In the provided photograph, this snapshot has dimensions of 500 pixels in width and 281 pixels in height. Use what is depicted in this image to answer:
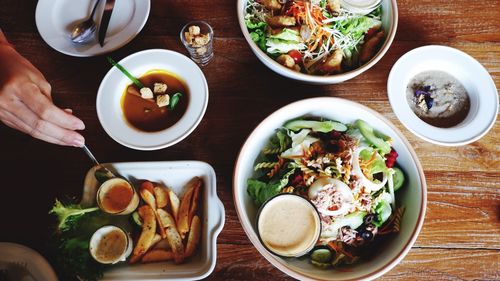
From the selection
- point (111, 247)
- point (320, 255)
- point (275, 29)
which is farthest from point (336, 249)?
point (275, 29)

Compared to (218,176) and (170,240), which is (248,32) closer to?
(218,176)

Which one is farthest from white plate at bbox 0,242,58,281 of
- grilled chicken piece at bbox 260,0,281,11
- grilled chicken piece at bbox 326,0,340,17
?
grilled chicken piece at bbox 326,0,340,17

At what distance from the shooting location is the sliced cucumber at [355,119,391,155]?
1404mm

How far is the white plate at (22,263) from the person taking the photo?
1.36 metres

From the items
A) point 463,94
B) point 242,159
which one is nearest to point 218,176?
point 242,159

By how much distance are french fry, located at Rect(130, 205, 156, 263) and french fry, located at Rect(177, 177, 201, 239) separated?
0.31 feet

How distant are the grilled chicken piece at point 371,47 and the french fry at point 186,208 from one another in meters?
0.80

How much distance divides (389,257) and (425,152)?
19.1 inches

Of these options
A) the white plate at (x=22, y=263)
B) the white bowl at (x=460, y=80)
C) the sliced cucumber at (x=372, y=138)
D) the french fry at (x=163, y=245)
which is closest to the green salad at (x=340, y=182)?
the sliced cucumber at (x=372, y=138)

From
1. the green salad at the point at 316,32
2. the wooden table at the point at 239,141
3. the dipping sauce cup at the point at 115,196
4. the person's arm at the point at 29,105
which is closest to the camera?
the person's arm at the point at 29,105

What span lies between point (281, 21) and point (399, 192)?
0.81 metres

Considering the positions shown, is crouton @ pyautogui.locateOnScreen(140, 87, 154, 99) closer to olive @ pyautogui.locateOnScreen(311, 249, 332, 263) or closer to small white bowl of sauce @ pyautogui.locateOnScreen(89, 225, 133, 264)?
small white bowl of sauce @ pyautogui.locateOnScreen(89, 225, 133, 264)

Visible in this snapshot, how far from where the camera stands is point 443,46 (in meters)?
1.58

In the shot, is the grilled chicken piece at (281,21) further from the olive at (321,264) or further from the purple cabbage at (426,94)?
the olive at (321,264)
